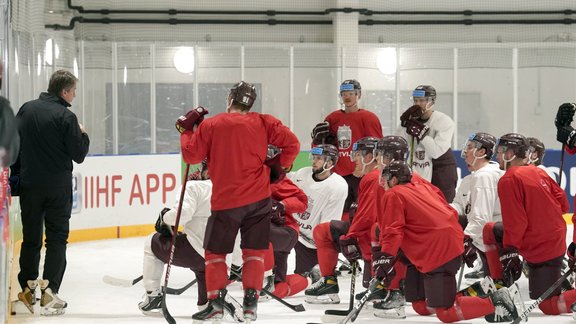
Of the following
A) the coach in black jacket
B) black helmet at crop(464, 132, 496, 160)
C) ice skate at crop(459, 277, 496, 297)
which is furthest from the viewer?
black helmet at crop(464, 132, 496, 160)

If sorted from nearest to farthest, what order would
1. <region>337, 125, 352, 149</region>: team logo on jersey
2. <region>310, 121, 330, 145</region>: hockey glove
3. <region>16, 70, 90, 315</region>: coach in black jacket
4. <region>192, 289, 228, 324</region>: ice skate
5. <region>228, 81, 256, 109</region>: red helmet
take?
<region>192, 289, 228, 324</region>: ice skate → <region>228, 81, 256, 109</region>: red helmet → <region>16, 70, 90, 315</region>: coach in black jacket → <region>310, 121, 330, 145</region>: hockey glove → <region>337, 125, 352, 149</region>: team logo on jersey

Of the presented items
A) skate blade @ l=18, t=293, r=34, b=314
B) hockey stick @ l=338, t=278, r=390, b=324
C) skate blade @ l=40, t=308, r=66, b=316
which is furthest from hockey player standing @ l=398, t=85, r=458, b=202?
skate blade @ l=18, t=293, r=34, b=314

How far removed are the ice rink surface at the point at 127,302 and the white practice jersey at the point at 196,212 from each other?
1.48 feet

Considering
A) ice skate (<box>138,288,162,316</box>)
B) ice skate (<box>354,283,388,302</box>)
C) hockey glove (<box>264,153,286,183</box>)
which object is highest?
hockey glove (<box>264,153,286,183</box>)

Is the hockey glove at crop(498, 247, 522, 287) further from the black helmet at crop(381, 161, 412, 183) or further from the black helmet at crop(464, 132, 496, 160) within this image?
Answer: the black helmet at crop(464, 132, 496, 160)

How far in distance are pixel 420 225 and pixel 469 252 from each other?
808 mm

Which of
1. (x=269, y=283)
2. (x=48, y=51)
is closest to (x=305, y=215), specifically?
(x=269, y=283)

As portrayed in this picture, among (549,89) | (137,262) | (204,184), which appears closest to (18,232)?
(137,262)

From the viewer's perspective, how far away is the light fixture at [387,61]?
12094 mm

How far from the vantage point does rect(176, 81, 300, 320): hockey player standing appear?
17.5ft

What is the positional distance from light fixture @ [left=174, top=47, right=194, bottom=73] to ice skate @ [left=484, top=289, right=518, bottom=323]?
7039 mm

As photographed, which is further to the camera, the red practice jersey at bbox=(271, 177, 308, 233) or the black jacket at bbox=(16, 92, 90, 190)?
the red practice jersey at bbox=(271, 177, 308, 233)

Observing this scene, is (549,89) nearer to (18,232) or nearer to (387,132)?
(387,132)

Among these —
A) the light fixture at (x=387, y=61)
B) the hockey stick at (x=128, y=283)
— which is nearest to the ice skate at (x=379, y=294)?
the hockey stick at (x=128, y=283)
